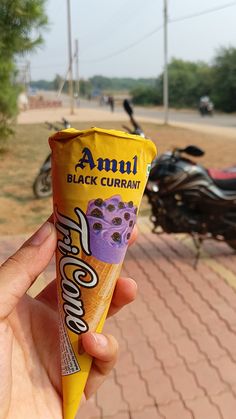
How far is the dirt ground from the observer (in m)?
5.50

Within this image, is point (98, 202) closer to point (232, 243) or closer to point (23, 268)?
point (23, 268)

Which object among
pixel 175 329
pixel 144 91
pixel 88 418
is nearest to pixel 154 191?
pixel 175 329

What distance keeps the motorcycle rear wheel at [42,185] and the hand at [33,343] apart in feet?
15.1

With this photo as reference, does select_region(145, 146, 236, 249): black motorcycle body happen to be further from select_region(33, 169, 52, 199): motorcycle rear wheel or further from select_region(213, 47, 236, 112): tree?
select_region(213, 47, 236, 112): tree

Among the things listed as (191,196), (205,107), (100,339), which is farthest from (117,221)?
(205,107)

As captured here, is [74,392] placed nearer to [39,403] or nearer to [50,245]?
[39,403]

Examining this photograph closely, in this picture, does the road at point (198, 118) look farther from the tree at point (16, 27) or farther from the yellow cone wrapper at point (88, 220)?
the yellow cone wrapper at point (88, 220)

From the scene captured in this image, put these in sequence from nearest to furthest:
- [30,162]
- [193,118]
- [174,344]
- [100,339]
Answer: [100,339] < [174,344] < [30,162] < [193,118]

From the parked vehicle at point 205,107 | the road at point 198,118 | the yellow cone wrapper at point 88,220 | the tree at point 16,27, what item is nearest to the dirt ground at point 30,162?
the tree at point 16,27

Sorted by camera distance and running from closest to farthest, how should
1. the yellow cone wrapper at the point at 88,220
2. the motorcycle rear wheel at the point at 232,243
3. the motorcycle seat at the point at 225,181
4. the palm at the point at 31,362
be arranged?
the yellow cone wrapper at the point at 88,220, the palm at the point at 31,362, the motorcycle seat at the point at 225,181, the motorcycle rear wheel at the point at 232,243

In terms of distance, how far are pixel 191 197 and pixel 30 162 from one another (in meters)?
6.35

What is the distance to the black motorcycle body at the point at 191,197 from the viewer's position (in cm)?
366

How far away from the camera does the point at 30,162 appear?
31.2 ft

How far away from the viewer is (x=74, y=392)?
135 cm
